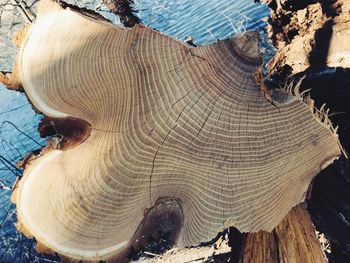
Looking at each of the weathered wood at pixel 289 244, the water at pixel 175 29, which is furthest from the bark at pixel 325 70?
the water at pixel 175 29

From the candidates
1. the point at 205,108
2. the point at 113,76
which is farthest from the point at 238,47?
the point at 113,76

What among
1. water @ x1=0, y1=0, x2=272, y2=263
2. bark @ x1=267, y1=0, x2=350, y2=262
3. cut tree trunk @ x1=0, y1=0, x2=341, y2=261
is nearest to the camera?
cut tree trunk @ x1=0, y1=0, x2=341, y2=261

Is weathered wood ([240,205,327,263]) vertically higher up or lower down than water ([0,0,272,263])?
higher up

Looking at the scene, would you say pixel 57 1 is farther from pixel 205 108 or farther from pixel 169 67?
pixel 205 108

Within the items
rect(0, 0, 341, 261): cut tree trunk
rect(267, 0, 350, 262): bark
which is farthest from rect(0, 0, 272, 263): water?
rect(0, 0, 341, 261): cut tree trunk

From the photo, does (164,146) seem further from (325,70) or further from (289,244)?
(325,70)

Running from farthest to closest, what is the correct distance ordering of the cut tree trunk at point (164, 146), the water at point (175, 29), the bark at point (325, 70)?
the water at point (175, 29) → the bark at point (325, 70) → the cut tree trunk at point (164, 146)

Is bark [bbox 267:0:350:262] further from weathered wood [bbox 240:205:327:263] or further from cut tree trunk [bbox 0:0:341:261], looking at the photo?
cut tree trunk [bbox 0:0:341:261]

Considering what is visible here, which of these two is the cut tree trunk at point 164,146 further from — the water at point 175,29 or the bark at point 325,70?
the water at point 175,29

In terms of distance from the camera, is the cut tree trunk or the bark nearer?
the cut tree trunk
